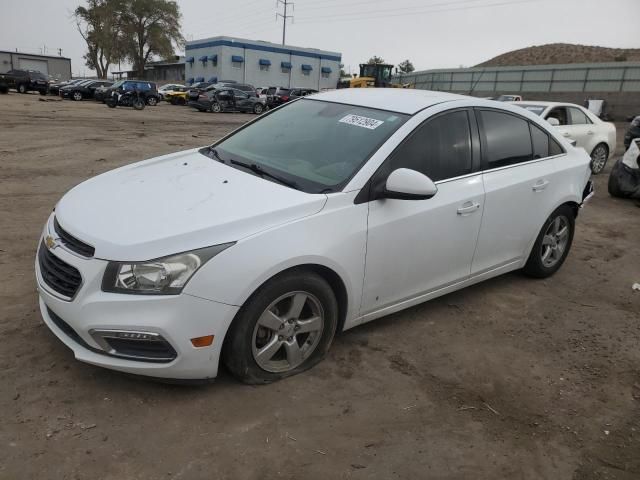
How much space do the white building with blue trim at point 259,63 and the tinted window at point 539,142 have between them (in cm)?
5350

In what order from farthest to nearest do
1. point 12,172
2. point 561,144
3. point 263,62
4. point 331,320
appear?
1. point 263,62
2. point 12,172
3. point 561,144
4. point 331,320

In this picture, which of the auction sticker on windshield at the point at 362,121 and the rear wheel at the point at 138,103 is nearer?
the auction sticker on windshield at the point at 362,121

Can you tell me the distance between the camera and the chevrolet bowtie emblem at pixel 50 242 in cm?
283

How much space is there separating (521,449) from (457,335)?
1198mm

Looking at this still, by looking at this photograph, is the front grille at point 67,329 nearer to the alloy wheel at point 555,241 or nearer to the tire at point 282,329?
the tire at point 282,329

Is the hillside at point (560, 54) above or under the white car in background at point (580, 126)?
above

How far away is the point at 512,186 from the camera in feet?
13.1

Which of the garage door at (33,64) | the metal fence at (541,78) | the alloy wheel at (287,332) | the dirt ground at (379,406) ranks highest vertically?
the metal fence at (541,78)

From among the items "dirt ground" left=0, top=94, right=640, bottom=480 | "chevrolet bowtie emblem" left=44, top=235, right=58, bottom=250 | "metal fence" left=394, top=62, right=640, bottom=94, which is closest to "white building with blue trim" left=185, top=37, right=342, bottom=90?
"metal fence" left=394, top=62, right=640, bottom=94

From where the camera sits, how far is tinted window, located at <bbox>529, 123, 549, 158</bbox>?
441 centimetres

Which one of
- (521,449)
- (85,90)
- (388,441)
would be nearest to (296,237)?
(388,441)

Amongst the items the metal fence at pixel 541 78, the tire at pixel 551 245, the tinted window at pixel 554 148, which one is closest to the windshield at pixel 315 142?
the tinted window at pixel 554 148

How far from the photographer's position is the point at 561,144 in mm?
4680

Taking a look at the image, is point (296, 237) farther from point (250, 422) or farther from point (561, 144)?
point (561, 144)
